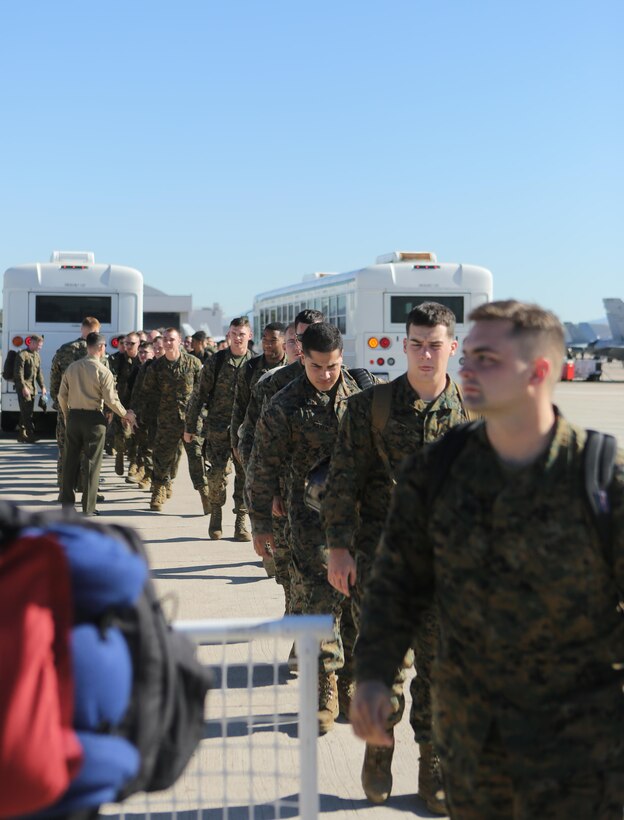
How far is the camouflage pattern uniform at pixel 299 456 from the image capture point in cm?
612

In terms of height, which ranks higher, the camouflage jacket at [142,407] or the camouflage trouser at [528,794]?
the camouflage jacket at [142,407]

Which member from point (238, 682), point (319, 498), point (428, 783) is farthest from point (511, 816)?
point (238, 682)

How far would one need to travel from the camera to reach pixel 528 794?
2770 mm

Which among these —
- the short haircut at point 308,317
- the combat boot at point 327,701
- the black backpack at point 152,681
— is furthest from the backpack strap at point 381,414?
the short haircut at point 308,317

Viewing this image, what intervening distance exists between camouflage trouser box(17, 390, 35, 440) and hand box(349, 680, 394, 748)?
59.8 feet

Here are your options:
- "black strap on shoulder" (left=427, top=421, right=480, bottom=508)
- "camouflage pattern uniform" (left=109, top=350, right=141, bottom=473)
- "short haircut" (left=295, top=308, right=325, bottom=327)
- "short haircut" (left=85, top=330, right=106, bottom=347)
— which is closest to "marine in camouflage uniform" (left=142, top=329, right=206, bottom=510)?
"short haircut" (left=85, top=330, right=106, bottom=347)

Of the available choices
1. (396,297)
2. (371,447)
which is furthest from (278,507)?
(396,297)

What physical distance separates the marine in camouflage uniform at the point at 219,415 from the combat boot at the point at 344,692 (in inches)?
209

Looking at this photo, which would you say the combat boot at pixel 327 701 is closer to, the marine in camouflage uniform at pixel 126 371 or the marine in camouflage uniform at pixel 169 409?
the marine in camouflage uniform at pixel 169 409

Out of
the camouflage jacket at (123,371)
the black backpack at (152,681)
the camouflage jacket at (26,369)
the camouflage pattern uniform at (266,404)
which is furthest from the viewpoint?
the camouflage jacket at (26,369)

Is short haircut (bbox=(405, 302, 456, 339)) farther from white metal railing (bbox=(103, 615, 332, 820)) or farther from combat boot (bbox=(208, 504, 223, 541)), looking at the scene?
combat boot (bbox=(208, 504, 223, 541))

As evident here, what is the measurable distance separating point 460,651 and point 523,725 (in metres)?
0.23

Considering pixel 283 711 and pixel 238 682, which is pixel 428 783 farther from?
pixel 238 682

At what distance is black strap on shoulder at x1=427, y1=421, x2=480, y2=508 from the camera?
2.99 metres
